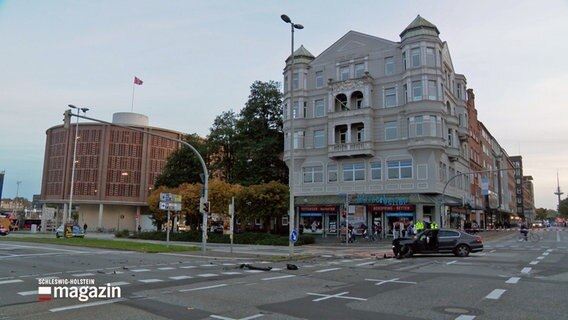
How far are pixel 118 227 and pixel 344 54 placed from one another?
59.0 meters

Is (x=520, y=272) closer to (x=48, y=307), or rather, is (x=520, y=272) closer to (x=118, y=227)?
(x=48, y=307)

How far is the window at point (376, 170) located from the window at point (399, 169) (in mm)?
924

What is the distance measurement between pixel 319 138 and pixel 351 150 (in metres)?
4.87

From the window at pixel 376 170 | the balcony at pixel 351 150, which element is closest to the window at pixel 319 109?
the balcony at pixel 351 150

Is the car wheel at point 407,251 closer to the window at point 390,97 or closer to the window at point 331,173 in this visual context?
the window at point 331,173

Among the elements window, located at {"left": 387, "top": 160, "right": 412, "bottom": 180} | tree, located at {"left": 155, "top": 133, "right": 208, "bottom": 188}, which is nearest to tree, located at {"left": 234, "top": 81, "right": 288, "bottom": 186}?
tree, located at {"left": 155, "top": 133, "right": 208, "bottom": 188}

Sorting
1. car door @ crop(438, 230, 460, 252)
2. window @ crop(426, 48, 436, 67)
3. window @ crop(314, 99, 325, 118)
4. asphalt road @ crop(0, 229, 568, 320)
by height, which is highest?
window @ crop(426, 48, 436, 67)

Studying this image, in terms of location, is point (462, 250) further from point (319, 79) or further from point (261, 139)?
point (261, 139)

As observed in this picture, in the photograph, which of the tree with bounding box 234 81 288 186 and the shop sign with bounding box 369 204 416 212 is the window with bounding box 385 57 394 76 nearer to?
the shop sign with bounding box 369 204 416 212

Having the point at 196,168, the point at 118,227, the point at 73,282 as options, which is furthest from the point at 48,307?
the point at 118,227

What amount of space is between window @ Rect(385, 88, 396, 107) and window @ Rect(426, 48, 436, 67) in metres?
4.19

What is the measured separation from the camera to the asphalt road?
834cm

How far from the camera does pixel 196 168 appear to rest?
198 ft

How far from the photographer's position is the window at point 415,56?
42.2 meters
